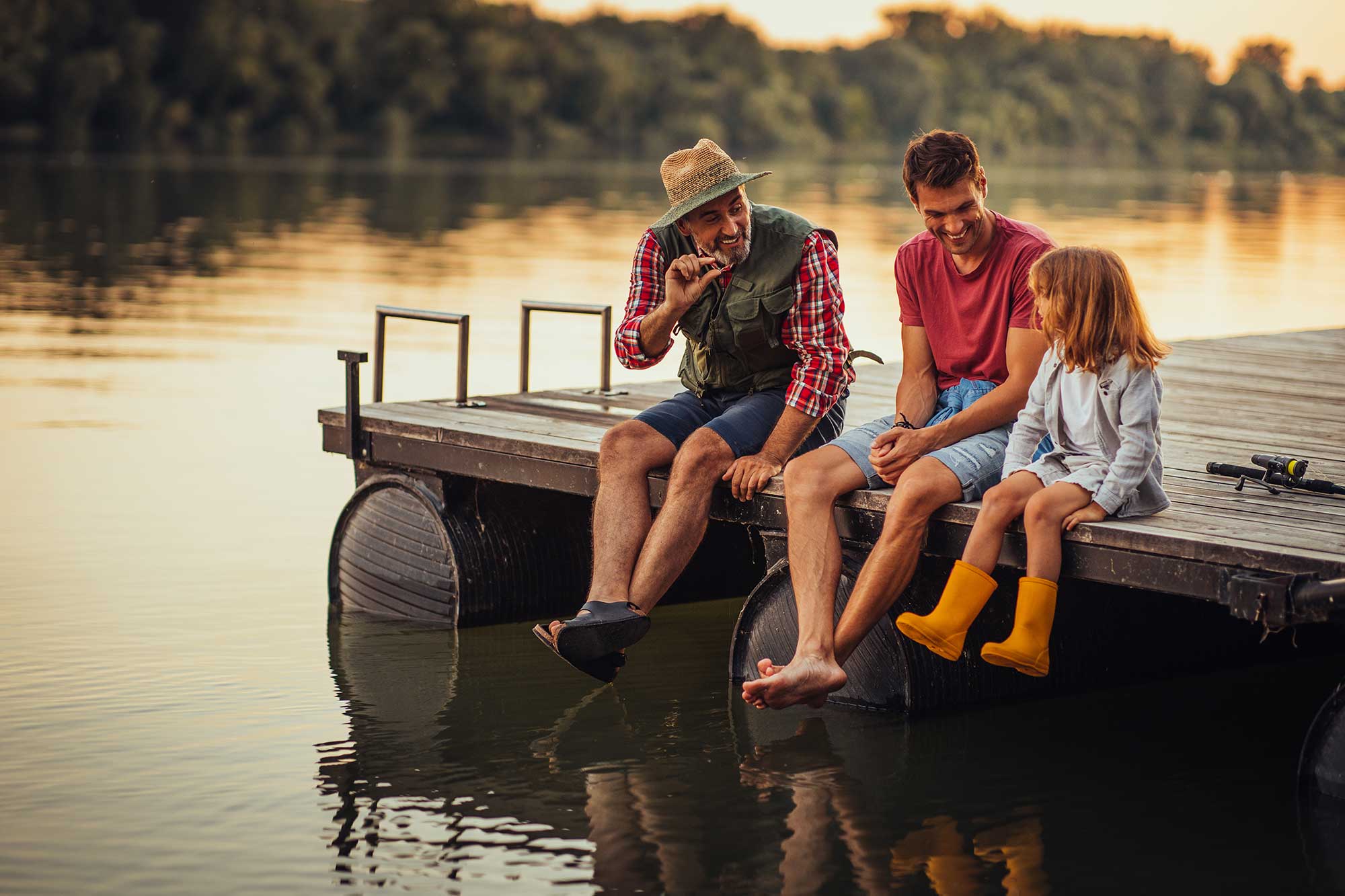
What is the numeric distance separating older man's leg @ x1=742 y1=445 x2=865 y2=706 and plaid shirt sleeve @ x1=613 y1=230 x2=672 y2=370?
60 centimetres

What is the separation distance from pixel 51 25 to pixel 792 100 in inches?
1633

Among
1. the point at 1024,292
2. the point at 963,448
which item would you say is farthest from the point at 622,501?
the point at 1024,292

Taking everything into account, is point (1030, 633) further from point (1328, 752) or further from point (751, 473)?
point (751, 473)

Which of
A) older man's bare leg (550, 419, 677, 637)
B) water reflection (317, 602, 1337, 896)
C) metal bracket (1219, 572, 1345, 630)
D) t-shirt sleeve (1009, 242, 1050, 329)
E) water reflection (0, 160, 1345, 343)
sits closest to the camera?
metal bracket (1219, 572, 1345, 630)

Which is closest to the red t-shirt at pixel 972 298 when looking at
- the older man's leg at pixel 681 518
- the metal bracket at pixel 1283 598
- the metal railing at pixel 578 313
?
the older man's leg at pixel 681 518

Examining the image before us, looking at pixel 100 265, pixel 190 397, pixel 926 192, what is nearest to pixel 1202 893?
pixel 926 192

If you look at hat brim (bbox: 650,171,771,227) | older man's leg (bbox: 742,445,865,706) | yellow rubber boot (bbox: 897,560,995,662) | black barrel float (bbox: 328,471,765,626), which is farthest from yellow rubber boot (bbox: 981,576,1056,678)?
black barrel float (bbox: 328,471,765,626)

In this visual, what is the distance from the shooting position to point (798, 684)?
5.15 meters

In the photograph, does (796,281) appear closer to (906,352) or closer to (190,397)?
(906,352)

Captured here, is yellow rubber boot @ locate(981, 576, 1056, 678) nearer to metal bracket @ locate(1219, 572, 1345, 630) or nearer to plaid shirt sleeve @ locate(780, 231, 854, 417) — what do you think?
metal bracket @ locate(1219, 572, 1345, 630)

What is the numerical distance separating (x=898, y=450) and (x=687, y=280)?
0.79 metres

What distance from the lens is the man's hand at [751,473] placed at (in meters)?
5.62

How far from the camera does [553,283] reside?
21.3 meters

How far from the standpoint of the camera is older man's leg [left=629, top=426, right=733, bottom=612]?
18.2 feet
